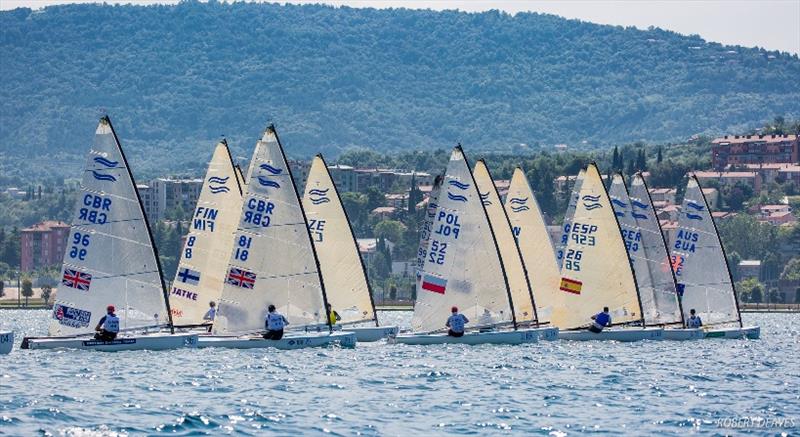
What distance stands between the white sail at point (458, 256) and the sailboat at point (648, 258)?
36.1 feet

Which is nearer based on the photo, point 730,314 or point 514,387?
point 514,387

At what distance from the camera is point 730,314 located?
76188 mm

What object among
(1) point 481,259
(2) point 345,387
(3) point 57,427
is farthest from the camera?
(1) point 481,259

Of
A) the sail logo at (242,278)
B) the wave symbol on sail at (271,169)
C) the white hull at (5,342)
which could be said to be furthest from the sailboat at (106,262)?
the wave symbol on sail at (271,169)

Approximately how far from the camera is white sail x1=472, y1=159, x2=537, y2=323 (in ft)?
225

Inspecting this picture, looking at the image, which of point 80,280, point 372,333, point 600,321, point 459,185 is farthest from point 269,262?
point 600,321

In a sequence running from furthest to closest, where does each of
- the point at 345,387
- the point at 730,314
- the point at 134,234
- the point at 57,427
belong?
the point at 730,314 < the point at 134,234 < the point at 345,387 < the point at 57,427

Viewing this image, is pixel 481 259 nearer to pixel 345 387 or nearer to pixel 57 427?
pixel 345 387

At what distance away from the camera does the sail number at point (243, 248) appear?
190ft

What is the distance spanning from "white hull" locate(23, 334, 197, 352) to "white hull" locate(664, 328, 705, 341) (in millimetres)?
22334

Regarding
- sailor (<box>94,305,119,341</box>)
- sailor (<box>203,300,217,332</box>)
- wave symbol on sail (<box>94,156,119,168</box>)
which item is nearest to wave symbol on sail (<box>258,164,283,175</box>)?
wave symbol on sail (<box>94,156,119,168</box>)

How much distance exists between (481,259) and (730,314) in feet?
56.1

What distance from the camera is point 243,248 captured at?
191 ft

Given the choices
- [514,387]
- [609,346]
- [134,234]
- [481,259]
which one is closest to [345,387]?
[514,387]
